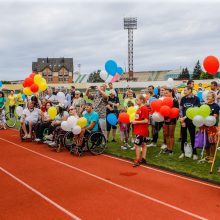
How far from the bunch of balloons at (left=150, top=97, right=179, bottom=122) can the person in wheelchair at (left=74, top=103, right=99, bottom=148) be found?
1715 millimetres

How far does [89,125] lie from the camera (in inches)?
350

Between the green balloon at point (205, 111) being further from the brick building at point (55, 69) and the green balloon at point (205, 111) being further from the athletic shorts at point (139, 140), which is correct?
the brick building at point (55, 69)

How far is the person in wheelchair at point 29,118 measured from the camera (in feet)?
37.0

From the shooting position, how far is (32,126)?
37.6ft

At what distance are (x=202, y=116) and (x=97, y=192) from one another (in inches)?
114

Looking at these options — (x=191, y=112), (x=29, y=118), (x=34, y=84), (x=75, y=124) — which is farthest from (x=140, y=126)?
(x=34, y=84)

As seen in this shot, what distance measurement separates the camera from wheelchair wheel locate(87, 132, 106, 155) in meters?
8.86

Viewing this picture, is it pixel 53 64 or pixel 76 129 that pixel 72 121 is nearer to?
pixel 76 129

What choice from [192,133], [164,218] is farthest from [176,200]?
[192,133]

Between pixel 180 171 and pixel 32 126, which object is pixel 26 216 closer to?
pixel 180 171

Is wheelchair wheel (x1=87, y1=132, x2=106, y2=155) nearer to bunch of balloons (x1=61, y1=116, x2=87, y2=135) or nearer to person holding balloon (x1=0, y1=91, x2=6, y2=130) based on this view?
bunch of balloons (x1=61, y1=116, x2=87, y2=135)

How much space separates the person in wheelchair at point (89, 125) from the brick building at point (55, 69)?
87.1m

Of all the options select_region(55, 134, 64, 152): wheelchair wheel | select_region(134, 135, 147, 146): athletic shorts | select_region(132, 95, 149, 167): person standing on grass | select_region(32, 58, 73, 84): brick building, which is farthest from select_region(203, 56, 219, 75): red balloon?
select_region(32, 58, 73, 84): brick building

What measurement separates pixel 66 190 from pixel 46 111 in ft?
18.6
